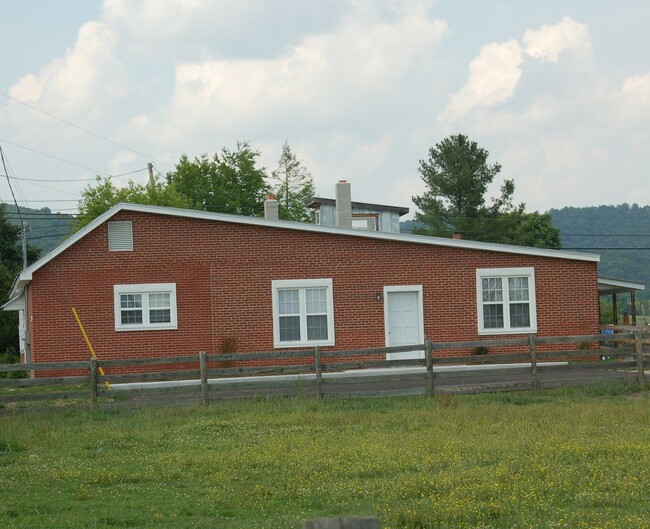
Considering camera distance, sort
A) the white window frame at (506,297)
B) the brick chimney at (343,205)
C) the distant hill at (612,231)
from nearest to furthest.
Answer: the white window frame at (506,297), the brick chimney at (343,205), the distant hill at (612,231)

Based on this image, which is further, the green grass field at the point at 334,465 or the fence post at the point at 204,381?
the fence post at the point at 204,381

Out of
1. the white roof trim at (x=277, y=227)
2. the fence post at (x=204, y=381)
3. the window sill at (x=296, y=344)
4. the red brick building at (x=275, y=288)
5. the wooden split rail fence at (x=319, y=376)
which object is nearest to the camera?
the wooden split rail fence at (x=319, y=376)

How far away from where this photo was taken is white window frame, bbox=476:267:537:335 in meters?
28.8

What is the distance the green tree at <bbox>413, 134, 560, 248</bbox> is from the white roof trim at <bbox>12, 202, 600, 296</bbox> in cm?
4604

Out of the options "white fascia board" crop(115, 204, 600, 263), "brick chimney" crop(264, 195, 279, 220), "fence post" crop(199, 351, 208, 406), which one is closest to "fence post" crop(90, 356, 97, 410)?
"fence post" crop(199, 351, 208, 406)

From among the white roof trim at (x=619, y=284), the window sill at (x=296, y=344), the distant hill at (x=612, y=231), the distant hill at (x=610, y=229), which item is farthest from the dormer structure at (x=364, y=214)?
the distant hill at (x=610, y=229)

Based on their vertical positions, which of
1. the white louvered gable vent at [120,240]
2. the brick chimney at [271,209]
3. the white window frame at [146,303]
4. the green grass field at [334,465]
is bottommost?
the green grass field at [334,465]

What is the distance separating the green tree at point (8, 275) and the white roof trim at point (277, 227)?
17822 millimetres

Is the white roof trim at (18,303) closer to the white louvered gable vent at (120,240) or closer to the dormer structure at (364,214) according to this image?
the white louvered gable vent at (120,240)

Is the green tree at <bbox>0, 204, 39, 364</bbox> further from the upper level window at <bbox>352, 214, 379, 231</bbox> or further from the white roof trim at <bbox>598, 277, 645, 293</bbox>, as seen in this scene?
the white roof trim at <bbox>598, 277, 645, 293</bbox>

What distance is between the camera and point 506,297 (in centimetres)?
2906

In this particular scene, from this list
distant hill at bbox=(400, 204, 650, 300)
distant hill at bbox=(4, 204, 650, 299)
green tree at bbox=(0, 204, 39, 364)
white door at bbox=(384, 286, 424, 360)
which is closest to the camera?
white door at bbox=(384, 286, 424, 360)

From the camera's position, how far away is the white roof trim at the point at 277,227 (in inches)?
1080

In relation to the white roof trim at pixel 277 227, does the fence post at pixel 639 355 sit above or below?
below
